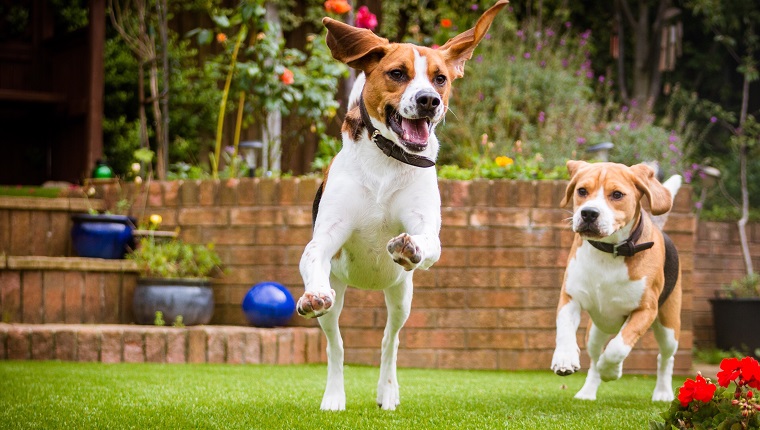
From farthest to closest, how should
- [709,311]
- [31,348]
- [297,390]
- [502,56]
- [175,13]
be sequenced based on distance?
[175,13] → [502,56] → [709,311] → [31,348] → [297,390]

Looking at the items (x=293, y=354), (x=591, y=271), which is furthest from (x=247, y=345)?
(x=591, y=271)

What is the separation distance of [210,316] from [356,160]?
3430mm

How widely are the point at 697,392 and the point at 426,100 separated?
1.39 m

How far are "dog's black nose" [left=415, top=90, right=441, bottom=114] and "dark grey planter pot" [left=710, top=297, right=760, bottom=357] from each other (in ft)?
19.7

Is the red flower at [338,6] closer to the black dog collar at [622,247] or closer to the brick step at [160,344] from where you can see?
the brick step at [160,344]

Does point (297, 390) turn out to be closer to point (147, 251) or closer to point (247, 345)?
point (247, 345)

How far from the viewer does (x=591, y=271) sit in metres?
4.50

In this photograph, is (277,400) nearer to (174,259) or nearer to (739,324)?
(174,259)

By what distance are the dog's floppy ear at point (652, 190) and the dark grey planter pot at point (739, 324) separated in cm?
448

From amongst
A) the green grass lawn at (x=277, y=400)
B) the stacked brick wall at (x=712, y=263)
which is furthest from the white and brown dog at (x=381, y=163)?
the stacked brick wall at (x=712, y=263)

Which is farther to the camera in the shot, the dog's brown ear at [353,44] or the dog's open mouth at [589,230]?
the dog's open mouth at [589,230]

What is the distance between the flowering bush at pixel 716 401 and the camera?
3025 mm

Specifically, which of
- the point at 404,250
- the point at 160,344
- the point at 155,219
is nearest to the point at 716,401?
the point at 404,250

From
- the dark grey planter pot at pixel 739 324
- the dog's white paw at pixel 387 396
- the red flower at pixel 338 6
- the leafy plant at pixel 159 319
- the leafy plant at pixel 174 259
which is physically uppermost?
the red flower at pixel 338 6
